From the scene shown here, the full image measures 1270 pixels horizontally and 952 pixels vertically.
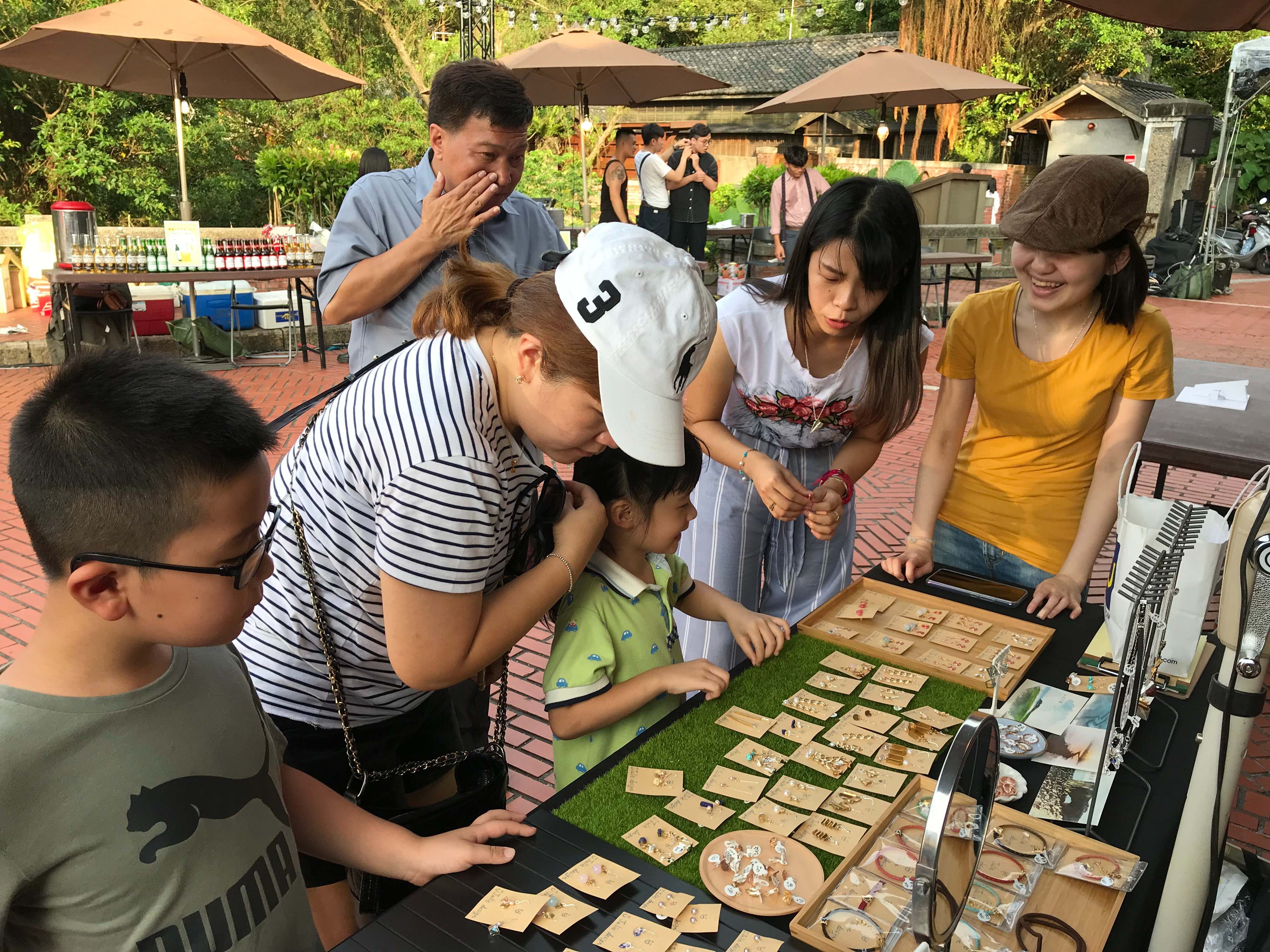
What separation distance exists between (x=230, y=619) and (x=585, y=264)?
660 millimetres

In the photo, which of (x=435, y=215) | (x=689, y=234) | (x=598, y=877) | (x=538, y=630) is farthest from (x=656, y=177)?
(x=598, y=877)

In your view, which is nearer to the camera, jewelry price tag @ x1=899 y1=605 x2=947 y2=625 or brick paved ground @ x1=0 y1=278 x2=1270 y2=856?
jewelry price tag @ x1=899 y1=605 x2=947 y2=625

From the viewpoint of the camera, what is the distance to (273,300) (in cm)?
937

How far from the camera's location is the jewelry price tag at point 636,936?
3.92ft

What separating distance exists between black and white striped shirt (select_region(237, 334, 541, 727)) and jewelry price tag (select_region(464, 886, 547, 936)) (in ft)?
1.37

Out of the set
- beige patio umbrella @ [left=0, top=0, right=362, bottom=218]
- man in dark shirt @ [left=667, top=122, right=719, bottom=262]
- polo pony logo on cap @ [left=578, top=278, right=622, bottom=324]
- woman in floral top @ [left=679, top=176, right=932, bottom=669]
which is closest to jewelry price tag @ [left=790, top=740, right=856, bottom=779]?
woman in floral top @ [left=679, top=176, right=932, bottom=669]

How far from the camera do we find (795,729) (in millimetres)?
1701

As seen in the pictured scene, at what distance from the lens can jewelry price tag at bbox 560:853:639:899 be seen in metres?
1.28

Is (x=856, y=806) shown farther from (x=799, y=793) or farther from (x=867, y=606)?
(x=867, y=606)

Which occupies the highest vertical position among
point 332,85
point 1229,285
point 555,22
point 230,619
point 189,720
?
point 555,22

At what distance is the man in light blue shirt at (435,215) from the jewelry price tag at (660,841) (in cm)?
154

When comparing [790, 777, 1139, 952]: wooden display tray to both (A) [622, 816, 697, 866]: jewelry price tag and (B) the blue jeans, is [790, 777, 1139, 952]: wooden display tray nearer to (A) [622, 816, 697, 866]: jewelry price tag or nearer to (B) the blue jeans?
(A) [622, 816, 697, 866]: jewelry price tag

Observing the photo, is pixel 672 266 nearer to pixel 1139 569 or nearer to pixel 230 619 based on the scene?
pixel 230 619

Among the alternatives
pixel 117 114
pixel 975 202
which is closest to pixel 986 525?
pixel 975 202
